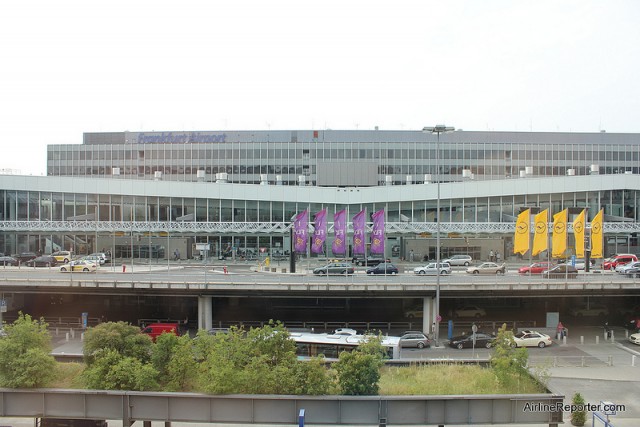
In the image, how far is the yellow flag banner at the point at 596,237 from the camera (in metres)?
39.4

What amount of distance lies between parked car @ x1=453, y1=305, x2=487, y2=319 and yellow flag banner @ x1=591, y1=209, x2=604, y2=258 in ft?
37.0

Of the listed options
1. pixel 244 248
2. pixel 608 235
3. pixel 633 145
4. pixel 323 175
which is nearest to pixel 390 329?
pixel 244 248

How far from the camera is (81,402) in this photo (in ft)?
51.0

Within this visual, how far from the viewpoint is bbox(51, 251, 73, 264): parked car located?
4726 centimetres

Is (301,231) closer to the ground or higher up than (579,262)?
higher up

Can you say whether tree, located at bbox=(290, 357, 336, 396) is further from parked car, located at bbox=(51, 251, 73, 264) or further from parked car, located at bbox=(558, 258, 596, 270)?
parked car, located at bbox=(51, 251, 73, 264)

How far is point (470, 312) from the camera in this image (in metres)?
36.5

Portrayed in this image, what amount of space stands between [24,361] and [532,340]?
2751 cm

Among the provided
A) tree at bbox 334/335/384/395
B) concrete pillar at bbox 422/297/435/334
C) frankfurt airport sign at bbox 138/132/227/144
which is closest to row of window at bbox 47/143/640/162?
frankfurt airport sign at bbox 138/132/227/144

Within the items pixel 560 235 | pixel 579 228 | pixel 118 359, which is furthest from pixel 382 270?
pixel 118 359

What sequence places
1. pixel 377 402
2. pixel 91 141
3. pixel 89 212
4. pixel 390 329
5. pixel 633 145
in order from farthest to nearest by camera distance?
1. pixel 91 141
2. pixel 633 145
3. pixel 89 212
4. pixel 390 329
5. pixel 377 402

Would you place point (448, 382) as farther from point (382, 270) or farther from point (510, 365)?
point (382, 270)

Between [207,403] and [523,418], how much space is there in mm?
10071

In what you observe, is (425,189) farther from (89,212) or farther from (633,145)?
(633,145)
